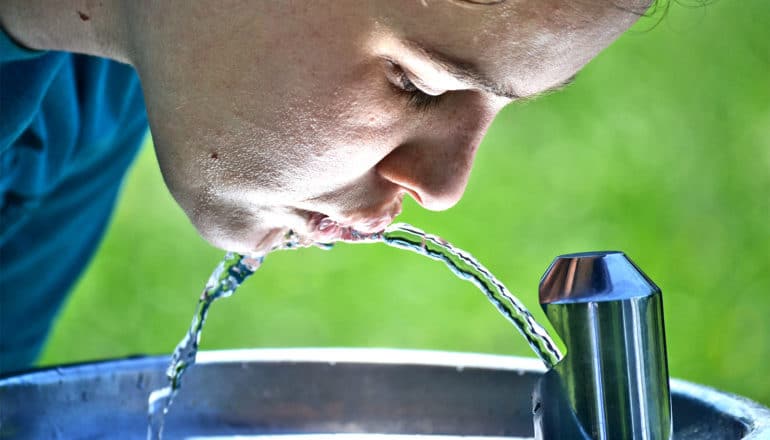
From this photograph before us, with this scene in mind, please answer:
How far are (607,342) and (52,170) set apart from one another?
0.70m

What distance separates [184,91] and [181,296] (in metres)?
1.73

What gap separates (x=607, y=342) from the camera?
1.64 feet

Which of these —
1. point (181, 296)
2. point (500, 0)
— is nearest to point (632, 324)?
point (500, 0)

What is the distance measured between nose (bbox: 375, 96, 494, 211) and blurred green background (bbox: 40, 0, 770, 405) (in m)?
1.58

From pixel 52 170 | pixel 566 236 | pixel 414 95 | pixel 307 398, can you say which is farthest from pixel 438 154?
pixel 566 236

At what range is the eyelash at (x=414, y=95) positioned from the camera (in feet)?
2.14

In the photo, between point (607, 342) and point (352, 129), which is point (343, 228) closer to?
point (352, 129)

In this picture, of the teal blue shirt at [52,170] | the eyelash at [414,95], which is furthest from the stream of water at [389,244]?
the teal blue shirt at [52,170]

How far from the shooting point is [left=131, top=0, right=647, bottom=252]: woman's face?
606 millimetres

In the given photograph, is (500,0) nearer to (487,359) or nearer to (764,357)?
(487,359)

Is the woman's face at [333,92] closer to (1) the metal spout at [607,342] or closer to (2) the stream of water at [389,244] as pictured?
(2) the stream of water at [389,244]

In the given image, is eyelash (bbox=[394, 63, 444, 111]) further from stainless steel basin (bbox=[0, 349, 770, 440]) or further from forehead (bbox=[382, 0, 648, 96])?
stainless steel basin (bbox=[0, 349, 770, 440])

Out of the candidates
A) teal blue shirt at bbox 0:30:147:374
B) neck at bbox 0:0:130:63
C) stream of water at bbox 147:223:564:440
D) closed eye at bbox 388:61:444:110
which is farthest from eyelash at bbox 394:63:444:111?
teal blue shirt at bbox 0:30:147:374

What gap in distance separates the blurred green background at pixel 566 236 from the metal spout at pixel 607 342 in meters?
1.78
